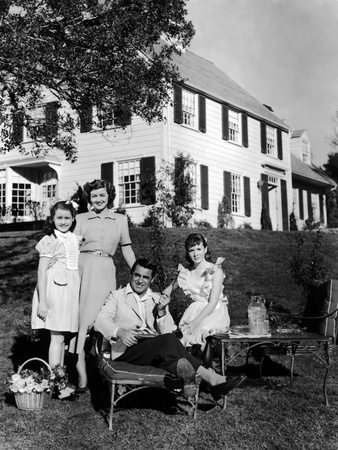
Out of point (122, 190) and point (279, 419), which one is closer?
point (279, 419)

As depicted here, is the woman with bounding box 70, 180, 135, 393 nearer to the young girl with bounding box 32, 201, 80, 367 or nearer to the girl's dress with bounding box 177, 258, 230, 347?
the young girl with bounding box 32, 201, 80, 367

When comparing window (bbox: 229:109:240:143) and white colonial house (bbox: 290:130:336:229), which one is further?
white colonial house (bbox: 290:130:336:229)

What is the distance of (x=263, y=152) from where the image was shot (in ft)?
74.1

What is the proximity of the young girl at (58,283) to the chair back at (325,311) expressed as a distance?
2.38 m

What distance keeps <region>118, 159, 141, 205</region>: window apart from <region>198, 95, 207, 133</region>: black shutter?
262 centimetres

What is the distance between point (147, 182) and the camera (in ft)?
57.4

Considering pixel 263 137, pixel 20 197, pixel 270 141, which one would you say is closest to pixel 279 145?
pixel 270 141

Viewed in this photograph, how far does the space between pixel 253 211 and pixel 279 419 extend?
17.0m

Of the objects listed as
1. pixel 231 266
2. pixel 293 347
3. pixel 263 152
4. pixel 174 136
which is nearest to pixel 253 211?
pixel 263 152

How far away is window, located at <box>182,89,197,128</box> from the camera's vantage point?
18719 mm

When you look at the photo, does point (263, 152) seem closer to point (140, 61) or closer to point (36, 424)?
point (140, 61)

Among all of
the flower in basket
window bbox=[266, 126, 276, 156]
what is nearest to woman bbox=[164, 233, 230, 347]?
the flower in basket

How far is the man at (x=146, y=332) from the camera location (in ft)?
15.0

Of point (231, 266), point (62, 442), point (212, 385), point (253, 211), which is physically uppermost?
point (253, 211)
